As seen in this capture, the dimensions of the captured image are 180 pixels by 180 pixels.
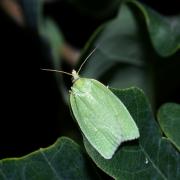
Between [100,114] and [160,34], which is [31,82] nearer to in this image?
[160,34]

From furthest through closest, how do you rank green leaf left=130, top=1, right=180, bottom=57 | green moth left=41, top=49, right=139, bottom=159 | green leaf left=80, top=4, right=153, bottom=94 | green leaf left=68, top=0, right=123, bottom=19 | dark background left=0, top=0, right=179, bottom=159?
green leaf left=68, top=0, right=123, bottom=19
dark background left=0, top=0, right=179, bottom=159
green leaf left=80, top=4, right=153, bottom=94
green leaf left=130, top=1, right=180, bottom=57
green moth left=41, top=49, right=139, bottom=159

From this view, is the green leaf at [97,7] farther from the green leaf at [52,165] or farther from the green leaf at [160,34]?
the green leaf at [52,165]

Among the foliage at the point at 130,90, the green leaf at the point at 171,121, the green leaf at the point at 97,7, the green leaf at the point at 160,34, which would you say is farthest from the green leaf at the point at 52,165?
the green leaf at the point at 97,7

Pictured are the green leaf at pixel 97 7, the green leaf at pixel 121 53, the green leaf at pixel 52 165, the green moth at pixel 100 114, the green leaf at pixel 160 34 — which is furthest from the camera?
the green leaf at pixel 97 7

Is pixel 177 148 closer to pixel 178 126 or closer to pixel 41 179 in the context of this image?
pixel 178 126

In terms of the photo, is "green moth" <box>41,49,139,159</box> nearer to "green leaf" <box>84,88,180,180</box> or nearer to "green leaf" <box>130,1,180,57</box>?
"green leaf" <box>84,88,180,180</box>

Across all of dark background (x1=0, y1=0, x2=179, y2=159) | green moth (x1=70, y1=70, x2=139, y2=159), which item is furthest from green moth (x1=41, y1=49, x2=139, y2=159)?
dark background (x1=0, y1=0, x2=179, y2=159)

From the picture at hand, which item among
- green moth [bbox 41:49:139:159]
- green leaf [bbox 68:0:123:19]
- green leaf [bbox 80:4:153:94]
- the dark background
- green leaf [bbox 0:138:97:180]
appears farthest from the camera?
green leaf [bbox 68:0:123:19]
